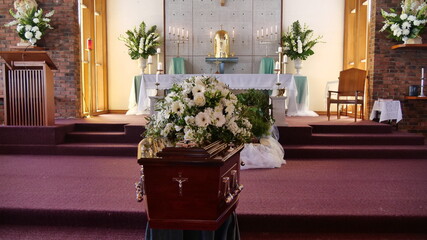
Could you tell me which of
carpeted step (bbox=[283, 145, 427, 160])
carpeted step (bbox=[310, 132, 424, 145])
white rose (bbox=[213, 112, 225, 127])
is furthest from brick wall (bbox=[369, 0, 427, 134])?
white rose (bbox=[213, 112, 225, 127])

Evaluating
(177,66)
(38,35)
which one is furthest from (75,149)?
(177,66)

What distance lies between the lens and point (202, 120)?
6.71ft

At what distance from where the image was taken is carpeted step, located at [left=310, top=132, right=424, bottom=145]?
20.5 ft

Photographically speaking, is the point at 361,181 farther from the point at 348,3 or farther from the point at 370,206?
the point at 348,3

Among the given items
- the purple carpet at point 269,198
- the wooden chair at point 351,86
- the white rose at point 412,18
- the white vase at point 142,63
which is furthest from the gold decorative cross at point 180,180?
the white vase at point 142,63

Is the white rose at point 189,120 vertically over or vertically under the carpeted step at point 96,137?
over

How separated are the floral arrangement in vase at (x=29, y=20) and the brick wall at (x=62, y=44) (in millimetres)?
309

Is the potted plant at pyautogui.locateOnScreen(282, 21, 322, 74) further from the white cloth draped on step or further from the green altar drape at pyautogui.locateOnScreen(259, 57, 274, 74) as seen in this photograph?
the white cloth draped on step

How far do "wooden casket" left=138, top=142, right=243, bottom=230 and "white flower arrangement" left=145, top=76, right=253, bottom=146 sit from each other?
0.63 ft

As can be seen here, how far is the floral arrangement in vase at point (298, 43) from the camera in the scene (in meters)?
8.96

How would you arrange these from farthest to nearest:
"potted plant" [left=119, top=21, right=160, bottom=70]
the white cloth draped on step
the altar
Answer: "potted plant" [left=119, top=21, right=160, bottom=70] < the altar < the white cloth draped on step

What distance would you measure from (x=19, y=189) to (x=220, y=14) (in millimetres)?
6928

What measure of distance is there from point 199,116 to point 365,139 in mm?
4886

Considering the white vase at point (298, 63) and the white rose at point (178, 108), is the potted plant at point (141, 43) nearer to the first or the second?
the white vase at point (298, 63)
